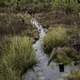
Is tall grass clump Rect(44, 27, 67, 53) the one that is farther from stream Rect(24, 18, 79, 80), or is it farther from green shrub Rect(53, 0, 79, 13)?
green shrub Rect(53, 0, 79, 13)

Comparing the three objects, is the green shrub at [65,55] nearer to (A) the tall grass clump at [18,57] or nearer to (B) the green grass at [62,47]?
(B) the green grass at [62,47]

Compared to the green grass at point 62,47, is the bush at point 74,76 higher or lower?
higher

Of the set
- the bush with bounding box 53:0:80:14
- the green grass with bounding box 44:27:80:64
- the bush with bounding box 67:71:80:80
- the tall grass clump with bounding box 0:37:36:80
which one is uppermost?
the tall grass clump with bounding box 0:37:36:80

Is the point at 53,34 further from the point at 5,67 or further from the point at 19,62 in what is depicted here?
the point at 5,67

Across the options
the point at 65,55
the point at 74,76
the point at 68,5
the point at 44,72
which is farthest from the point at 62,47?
the point at 68,5

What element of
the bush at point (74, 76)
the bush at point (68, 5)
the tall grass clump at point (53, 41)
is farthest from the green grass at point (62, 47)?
the bush at point (68, 5)

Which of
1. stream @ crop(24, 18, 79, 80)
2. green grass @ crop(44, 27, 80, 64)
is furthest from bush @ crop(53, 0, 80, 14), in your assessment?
stream @ crop(24, 18, 79, 80)

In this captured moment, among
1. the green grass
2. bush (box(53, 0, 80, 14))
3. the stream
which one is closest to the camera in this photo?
the stream

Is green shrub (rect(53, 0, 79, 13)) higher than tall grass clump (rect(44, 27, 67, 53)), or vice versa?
tall grass clump (rect(44, 27, 67, 53))

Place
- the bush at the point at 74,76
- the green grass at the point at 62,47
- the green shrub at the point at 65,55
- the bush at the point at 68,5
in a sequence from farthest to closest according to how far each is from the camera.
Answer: the bush at the point at 68,5 → the green grass at the point at 62,47 → the green shrub at the point at 65,55 → the bush at the point at 74,76

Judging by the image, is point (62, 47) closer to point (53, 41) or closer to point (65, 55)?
point (53, 41)

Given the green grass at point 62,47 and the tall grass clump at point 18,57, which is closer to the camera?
the tall grass clump at point 18,57

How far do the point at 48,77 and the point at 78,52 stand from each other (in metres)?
2.58

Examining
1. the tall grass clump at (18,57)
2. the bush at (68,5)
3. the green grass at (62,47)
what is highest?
the tall grass clump at (18,57)
